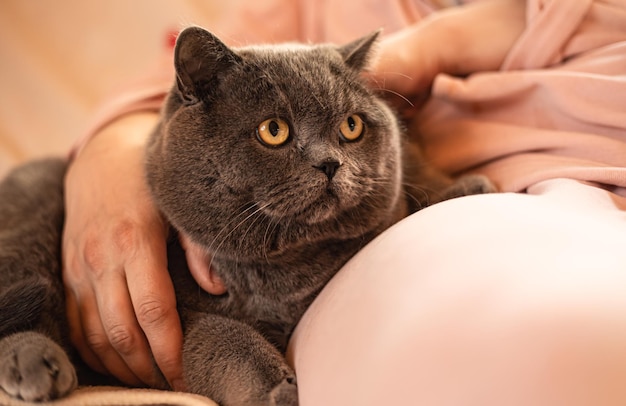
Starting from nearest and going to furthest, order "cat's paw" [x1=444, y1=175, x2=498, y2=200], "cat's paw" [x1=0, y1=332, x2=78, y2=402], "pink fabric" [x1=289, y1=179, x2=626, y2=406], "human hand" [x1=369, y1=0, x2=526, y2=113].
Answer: "pink fabric" [x1=289, y1=179, x2=626, y2=406], "cat's paw" [x1=0, y1=332, x2=78, y2=402], "cat's paw" [x1=444, y1=175, x2=498, y2=200], "human hand" [x1=369, y1=0, x2=526, y2=113]

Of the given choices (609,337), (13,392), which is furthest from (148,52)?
(609,337)

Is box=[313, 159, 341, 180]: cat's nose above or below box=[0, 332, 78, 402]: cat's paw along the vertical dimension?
above

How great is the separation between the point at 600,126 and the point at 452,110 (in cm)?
33

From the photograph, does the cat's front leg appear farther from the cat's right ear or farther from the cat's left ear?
the cat's left ear

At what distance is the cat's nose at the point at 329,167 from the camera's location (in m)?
0.79

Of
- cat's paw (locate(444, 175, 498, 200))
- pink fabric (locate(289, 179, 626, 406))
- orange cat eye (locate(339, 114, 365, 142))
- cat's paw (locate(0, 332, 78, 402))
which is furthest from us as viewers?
cat's paw (locate(444, 175, 498, 200))

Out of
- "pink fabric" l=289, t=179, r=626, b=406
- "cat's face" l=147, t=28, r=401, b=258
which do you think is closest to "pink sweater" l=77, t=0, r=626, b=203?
"pink fabric" l=289, t=179, r=626, b=406

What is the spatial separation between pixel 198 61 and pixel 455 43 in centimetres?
63

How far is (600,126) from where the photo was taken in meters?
0.95

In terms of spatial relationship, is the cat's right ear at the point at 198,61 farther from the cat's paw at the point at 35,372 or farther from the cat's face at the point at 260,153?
the cat's paw at the point at 35,372

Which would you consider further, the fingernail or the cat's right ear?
the fingernail

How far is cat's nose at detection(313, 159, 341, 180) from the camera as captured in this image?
31.2 inches

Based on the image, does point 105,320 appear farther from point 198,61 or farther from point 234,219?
point 198,61

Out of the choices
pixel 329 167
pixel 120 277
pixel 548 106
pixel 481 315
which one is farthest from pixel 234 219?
pixel 548 106
